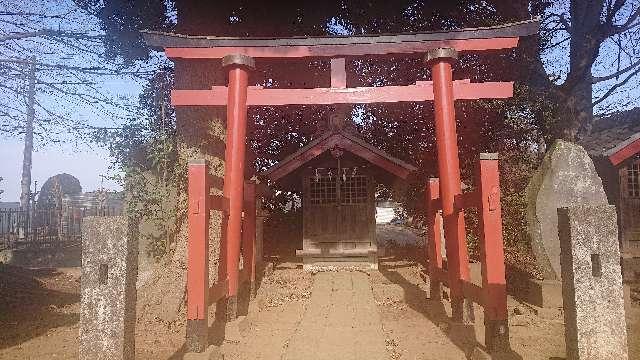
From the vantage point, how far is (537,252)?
7473 mm

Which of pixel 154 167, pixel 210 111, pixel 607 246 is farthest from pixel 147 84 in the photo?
pixel 607 246

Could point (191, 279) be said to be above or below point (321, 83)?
below

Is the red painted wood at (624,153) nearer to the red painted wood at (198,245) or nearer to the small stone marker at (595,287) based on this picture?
the small stone marker at (595,287)

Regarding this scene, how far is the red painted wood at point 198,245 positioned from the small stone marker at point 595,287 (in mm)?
3226

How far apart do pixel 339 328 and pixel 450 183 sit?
2387 mm

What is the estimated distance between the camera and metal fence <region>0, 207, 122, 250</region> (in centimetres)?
1733

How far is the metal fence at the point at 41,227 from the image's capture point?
17.3 metres

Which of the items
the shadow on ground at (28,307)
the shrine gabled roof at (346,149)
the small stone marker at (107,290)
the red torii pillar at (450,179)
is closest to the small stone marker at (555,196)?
the red torii pillar at (450,179)

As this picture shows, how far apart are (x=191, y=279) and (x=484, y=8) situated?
13002 mm

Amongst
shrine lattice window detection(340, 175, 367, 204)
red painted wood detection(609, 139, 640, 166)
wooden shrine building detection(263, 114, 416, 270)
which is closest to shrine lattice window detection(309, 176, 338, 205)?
wooden shrine building detection(263, 114, 416, 270)

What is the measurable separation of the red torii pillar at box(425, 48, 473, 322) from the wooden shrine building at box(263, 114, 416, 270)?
5194 millimetres

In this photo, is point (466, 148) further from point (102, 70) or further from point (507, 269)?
point (102, 70)

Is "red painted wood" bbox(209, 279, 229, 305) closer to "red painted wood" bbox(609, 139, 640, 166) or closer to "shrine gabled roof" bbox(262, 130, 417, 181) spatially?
"shrine gabled roof" bbox(262, 130, 417, 181)

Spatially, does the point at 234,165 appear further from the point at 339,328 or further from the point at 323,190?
the point at 323,190
